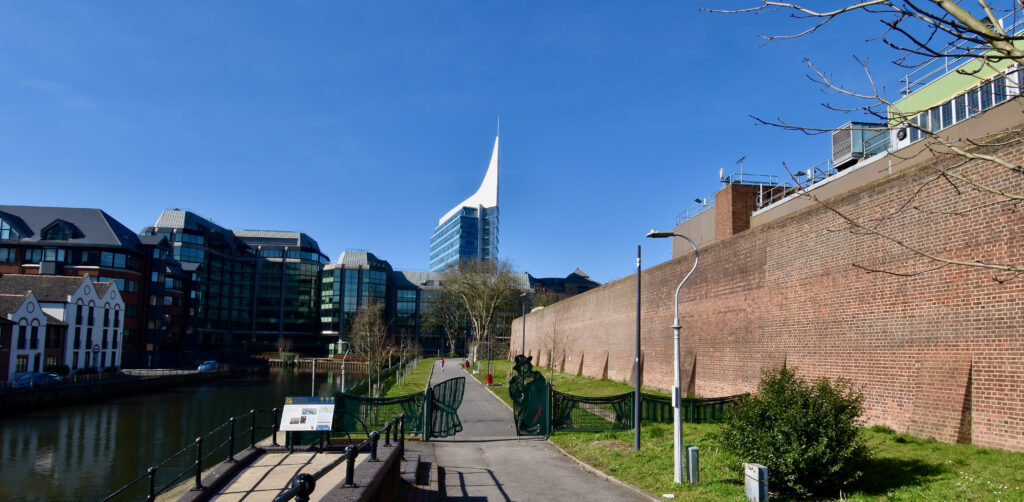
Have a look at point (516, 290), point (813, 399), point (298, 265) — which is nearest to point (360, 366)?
point (516, 290)

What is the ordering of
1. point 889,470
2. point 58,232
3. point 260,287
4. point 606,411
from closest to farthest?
1. point 889,470
2. point 606,411
3. point 58,232
4. point 260,287

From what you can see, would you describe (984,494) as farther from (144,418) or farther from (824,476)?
(144,418)

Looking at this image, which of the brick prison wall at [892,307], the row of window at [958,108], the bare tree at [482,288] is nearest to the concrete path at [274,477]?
the brick prison wall at [892,307]

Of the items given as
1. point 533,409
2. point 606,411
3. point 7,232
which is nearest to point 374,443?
point 533,409

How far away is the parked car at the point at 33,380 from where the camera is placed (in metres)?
42.4

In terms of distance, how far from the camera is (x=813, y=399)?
1087 centimetres

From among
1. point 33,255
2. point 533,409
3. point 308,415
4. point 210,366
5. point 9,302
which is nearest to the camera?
point 308,415

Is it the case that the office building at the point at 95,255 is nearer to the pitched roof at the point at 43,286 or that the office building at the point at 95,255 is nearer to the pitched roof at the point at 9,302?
the pitched roof at the point at 43,286

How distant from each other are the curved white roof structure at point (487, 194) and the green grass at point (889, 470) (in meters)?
134

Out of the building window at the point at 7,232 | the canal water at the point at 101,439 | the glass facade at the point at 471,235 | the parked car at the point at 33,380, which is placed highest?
the glass facade at the point at 471,235

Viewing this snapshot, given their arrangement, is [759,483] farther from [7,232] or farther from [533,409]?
[7,232]

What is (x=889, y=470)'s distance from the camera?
11.2 metres

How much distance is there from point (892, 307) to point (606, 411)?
27.9 ft

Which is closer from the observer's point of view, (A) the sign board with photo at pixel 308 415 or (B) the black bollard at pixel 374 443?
(B) the black bollard at pixel 374 443
